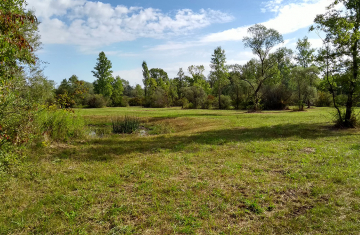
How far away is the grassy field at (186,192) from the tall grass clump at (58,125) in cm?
133

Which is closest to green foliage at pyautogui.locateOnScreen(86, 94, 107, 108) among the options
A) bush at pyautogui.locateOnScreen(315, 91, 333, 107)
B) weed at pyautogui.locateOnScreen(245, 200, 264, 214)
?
bush at pyautogui.locateOnScreen(315, 91, 333, 107)

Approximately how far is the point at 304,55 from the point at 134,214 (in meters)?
57.9

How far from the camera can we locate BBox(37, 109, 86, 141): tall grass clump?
8.98 m

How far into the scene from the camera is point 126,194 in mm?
4547

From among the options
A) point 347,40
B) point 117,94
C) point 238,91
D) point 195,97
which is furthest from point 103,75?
point 347,40

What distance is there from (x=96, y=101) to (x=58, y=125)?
1519 inches

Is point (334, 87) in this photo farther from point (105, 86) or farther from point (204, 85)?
point (105, 86)

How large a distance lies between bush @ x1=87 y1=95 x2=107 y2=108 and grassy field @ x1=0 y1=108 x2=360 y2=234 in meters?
40.1

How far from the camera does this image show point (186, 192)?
462 cm

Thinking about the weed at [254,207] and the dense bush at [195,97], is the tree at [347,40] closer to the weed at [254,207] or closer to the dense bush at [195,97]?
the weed at [254,207]

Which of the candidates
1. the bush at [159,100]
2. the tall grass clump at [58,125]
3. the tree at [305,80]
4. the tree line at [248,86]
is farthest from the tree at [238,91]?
the tall grass clump at [58,125]

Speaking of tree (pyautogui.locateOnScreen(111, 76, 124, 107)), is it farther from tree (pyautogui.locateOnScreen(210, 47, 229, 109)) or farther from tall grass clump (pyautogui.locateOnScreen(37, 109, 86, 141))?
tall grass clump (pyautogui.locateOnScreen(37, 109, 86, 141))

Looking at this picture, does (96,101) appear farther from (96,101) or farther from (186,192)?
(186,192)

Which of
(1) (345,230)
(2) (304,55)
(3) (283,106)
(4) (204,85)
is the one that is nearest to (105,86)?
(4) (204,85)
